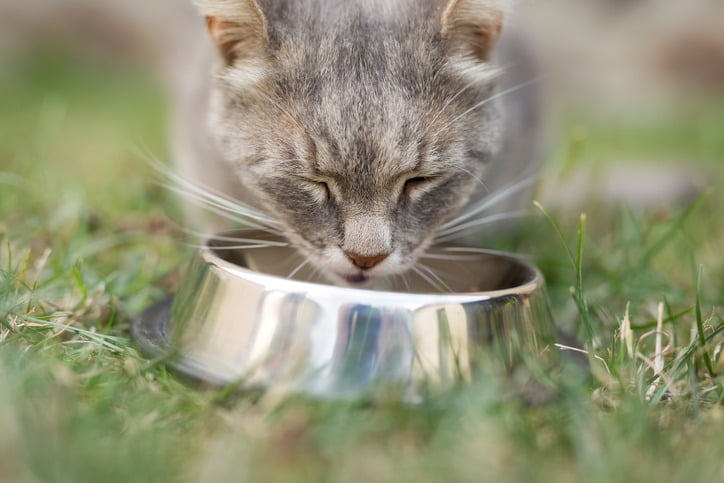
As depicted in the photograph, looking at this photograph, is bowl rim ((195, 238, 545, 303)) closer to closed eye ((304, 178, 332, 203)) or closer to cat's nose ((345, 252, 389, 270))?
cat's nose ((345, 252, 389, 270))

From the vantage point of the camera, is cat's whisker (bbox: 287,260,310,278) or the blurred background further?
cat's whisker (bbox: 287,260,310,278)

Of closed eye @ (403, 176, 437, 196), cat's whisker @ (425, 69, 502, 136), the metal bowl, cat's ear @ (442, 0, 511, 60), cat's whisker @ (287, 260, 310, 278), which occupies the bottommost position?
cat's whisker @ (287, 260, 310, 278)

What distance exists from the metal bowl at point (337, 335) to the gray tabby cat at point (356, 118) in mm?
328

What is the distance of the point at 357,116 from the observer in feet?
6.15

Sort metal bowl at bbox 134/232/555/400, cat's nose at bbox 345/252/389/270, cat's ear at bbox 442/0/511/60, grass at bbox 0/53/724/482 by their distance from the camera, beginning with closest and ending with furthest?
1. grass at bbox 0/53/724/482
2. metal bowl at bbox 134/232/555/400
3. cat's nose at bbox 345/252/389/270
4. cat's ear at bbox 442/0/511/60

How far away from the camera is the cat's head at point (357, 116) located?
187 centimetres

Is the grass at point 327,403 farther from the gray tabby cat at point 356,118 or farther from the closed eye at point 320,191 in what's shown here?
the closed eye at point 320,191

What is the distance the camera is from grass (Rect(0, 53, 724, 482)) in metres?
1.18

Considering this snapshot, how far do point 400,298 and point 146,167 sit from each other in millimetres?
2258

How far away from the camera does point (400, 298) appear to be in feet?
5.05

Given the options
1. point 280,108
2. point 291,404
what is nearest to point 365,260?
point 280,108

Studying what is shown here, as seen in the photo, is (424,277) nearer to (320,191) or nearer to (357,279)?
(357,279)

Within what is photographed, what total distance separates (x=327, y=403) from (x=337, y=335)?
16 centimetres

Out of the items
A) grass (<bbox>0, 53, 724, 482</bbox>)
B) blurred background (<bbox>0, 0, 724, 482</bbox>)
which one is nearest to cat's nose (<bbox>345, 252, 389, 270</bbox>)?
grass (<bbox>0, 53, 724, 482</bbox>)
